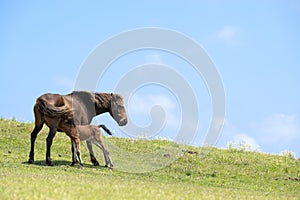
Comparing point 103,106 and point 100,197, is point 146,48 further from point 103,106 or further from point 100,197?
point 100,197

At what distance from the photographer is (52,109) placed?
60.2ft

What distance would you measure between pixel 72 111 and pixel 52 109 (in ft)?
2.90

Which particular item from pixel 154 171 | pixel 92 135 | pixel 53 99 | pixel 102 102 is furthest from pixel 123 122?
pixel 53 99

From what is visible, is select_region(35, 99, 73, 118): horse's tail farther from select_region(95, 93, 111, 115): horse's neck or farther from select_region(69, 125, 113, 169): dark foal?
select_region(95, 93, 111, 115): horse's neck

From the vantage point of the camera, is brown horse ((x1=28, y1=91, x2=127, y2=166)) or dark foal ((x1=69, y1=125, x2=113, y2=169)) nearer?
brown horse ((x1=28, y1=91, x2=127, y2=166))

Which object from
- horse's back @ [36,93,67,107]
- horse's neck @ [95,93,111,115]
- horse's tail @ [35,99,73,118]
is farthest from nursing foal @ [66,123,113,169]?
horse's neck @ [95,93,111,115]

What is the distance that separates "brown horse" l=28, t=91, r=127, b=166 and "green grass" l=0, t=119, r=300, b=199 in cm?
111

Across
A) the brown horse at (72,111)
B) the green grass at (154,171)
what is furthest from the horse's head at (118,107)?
the green grass at (154,171)

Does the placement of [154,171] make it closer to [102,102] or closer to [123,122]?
[123,122]

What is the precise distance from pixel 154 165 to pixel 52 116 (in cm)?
523

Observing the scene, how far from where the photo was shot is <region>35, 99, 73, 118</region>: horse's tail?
18375mm

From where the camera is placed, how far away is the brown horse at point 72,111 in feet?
60.9

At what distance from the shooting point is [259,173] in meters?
21.1

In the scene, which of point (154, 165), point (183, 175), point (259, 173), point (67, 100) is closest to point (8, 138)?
point (67, 100)
